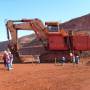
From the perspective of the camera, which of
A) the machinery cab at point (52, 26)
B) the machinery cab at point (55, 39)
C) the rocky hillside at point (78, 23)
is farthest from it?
the rocky hillside at point (78, 23)

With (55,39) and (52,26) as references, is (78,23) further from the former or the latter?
(55,39)

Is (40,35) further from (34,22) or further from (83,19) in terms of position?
(83,19)

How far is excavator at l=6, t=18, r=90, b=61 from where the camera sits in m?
47.6

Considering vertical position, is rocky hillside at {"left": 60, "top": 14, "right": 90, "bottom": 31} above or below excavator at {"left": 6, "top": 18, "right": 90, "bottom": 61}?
above

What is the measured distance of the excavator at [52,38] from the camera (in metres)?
47.6

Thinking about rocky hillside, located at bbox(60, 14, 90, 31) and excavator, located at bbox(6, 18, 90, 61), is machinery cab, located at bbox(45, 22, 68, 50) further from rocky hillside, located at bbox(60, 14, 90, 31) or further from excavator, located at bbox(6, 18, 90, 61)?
rocky hillside, located at bbox(60, 14, 90, 31)

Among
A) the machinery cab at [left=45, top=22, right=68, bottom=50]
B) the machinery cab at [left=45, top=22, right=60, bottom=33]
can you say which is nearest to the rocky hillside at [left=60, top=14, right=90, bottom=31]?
the machinery cab at [left=45, top=22, right=60, bottom=33]

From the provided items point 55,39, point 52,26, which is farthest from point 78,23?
point 55,39

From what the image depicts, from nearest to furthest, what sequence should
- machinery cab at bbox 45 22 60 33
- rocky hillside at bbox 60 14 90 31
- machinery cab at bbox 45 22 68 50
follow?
machinery cab at bbox 45 22 68 50 < machinery cab at bbox 45 22 60 33 < rocky hillside at bbox 60 14 90 31

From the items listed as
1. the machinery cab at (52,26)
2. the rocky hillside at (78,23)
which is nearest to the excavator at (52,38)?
the machinery cab at (52,26)

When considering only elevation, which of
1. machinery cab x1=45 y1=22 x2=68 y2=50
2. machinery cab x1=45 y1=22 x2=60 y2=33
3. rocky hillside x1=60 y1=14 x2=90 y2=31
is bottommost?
machinery cab x1=45 y1=22 x2=68 y2=50

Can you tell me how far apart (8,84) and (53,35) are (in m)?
28.3

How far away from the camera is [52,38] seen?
4756 centimetres

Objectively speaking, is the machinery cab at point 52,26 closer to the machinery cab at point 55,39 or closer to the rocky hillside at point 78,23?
the machinery cab at point 55,39
